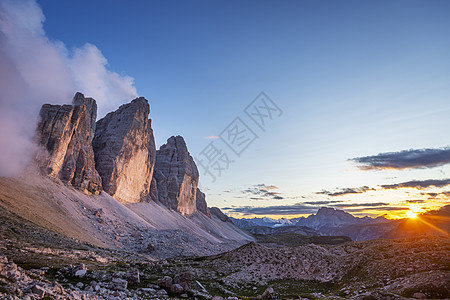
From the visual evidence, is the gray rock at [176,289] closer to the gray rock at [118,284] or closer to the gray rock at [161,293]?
the gray rock at [161,293]

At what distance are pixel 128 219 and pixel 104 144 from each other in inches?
2007

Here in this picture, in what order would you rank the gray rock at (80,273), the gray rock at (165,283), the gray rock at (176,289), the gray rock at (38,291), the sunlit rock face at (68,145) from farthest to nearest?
the sunlit rock face at (68,145)
the gray rock at (165,283)
the gray rock at (176,289)
the gray rock at (80,273)
the gray rock at (38,291)

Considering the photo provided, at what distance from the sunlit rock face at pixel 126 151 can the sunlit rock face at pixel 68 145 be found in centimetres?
1551

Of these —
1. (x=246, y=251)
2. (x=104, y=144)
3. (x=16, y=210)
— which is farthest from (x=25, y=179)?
(x=246, y=251)

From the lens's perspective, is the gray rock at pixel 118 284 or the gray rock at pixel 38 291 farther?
the gray rock at pixel 118 284

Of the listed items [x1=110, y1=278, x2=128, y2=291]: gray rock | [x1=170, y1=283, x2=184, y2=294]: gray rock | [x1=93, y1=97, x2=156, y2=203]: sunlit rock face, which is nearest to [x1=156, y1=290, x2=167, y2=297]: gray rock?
[x1=170, y1=283, x2=184, y2=294]: gray rock

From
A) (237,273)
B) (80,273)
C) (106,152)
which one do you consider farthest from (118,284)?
(106,152)

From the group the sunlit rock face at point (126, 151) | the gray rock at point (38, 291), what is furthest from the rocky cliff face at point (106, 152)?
the gray rock at point (38, 291)

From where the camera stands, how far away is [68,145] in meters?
102

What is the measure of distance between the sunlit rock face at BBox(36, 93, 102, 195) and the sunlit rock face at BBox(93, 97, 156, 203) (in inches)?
611

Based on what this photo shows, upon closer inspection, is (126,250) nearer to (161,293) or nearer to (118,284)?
(118,284)

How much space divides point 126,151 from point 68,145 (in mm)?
35855

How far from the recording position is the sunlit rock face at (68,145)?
3606 inches

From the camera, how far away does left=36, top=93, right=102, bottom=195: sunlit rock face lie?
3606 inches
